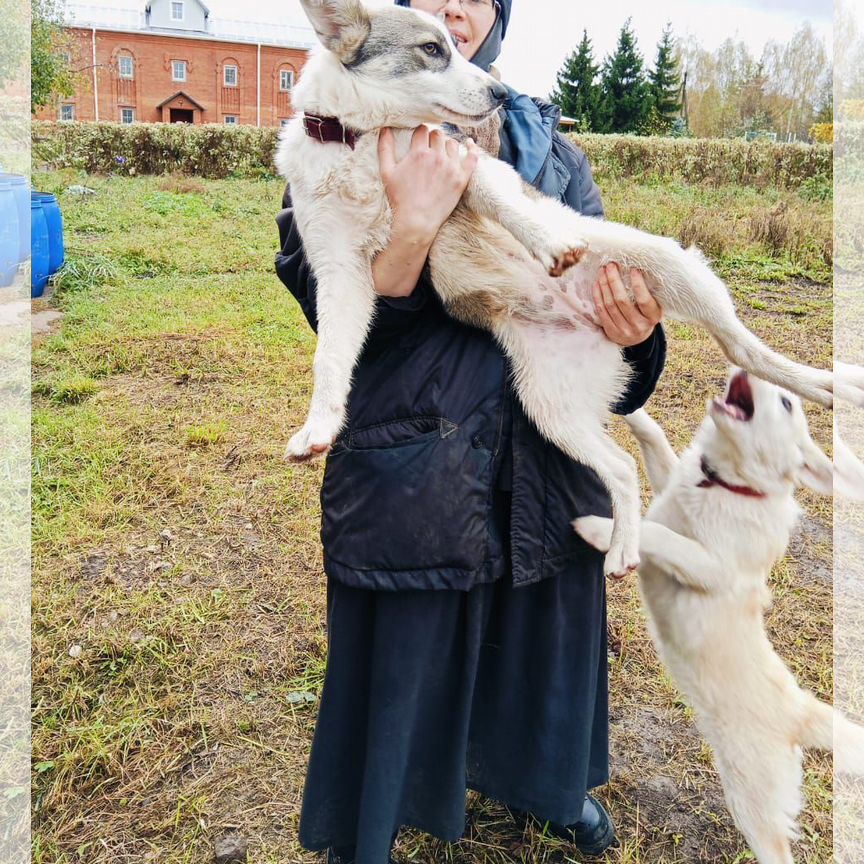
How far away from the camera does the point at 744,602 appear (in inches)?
82.0

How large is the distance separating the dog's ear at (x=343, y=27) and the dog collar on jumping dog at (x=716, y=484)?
153 cm

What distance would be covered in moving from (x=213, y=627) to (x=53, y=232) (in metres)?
6.47

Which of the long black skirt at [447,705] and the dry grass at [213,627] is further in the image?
the dry grass at [213,627]

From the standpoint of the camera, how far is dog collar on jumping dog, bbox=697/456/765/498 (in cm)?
212

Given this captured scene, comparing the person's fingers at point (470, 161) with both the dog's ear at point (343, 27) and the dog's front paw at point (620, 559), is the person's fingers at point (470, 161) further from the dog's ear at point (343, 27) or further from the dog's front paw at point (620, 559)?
the dog's front paw at point (620, 559)

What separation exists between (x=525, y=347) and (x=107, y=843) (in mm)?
1941

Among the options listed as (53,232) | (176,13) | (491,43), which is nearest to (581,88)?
(176,13)

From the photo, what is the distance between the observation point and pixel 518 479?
171 centimetres

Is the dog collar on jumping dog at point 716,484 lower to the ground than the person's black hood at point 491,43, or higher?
lower

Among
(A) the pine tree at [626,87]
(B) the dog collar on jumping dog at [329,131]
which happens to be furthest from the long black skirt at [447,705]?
(A) the pine tree at [626,87]

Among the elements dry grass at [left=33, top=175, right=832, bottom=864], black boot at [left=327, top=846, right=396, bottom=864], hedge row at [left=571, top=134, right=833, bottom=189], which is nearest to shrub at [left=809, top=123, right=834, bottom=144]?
hedge row at [left=571, top=134, right=833, bottom=189]

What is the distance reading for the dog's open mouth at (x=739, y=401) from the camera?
6.72 ft

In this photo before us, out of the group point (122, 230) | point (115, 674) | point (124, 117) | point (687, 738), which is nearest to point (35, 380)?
point (115, 674)

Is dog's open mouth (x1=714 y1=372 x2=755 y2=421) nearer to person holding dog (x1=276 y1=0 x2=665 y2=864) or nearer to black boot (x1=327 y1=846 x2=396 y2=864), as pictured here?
person holding dog (x1=276 y1=0 x2=665 y2=864)
